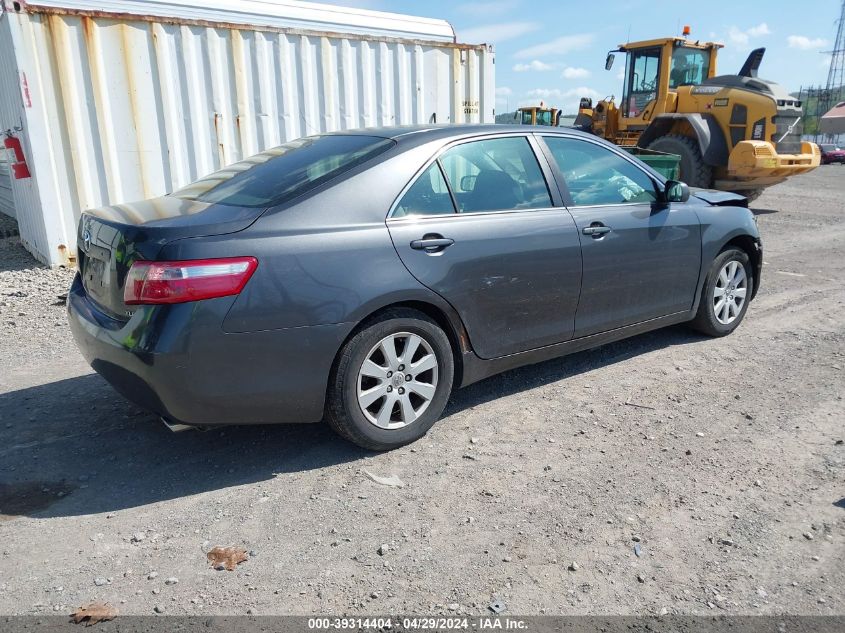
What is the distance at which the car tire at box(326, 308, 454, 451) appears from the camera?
3396 millimetres

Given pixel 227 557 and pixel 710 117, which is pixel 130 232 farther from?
pixel 710 117

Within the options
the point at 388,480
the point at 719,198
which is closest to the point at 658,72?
the point at 719,198

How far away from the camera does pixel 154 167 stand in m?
8.06

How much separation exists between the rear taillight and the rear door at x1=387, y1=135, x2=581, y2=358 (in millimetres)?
837

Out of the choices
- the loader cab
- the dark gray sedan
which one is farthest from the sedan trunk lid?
the loader cab

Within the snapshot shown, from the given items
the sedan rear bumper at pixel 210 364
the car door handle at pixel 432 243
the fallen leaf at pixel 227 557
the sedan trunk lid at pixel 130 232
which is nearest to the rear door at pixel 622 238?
the car door handle at pixel 432 243

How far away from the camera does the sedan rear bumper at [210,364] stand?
2992mm

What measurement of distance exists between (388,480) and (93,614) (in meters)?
1.38

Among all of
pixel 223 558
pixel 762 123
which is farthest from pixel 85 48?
pixel 762 123

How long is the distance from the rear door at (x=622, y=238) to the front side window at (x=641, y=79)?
10.3 m

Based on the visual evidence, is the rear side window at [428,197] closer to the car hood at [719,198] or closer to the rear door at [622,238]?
the rear door at [622,238]

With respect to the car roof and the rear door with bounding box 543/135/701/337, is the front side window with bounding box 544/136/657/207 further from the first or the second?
the car roof

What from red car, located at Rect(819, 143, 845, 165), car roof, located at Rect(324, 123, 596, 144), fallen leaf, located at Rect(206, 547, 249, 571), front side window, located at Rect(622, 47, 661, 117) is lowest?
red car, located at Rect(819, 143, 845, 165)

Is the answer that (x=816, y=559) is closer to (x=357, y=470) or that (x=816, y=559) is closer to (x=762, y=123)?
(x=357, y=470)
